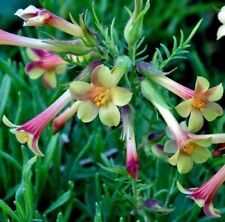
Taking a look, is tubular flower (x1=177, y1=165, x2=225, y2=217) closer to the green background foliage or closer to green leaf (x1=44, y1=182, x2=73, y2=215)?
the green background foliage

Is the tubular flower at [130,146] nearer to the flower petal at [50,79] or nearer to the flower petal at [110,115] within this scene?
the flower petal at [110,115]

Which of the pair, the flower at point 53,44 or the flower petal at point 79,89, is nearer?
the flower petal at point 79,89

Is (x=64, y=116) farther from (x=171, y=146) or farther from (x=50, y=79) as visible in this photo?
(x=171, y=146)

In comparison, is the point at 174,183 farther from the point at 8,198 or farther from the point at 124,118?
the point at 8,198

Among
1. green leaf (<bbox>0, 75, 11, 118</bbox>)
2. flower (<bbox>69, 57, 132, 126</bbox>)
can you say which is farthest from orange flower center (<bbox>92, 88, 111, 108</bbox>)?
green leaf (<bbox>0, 75, 11, 118</bbox>)

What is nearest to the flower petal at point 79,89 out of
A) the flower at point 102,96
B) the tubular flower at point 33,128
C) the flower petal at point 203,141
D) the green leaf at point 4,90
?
the flower at point 102,96
